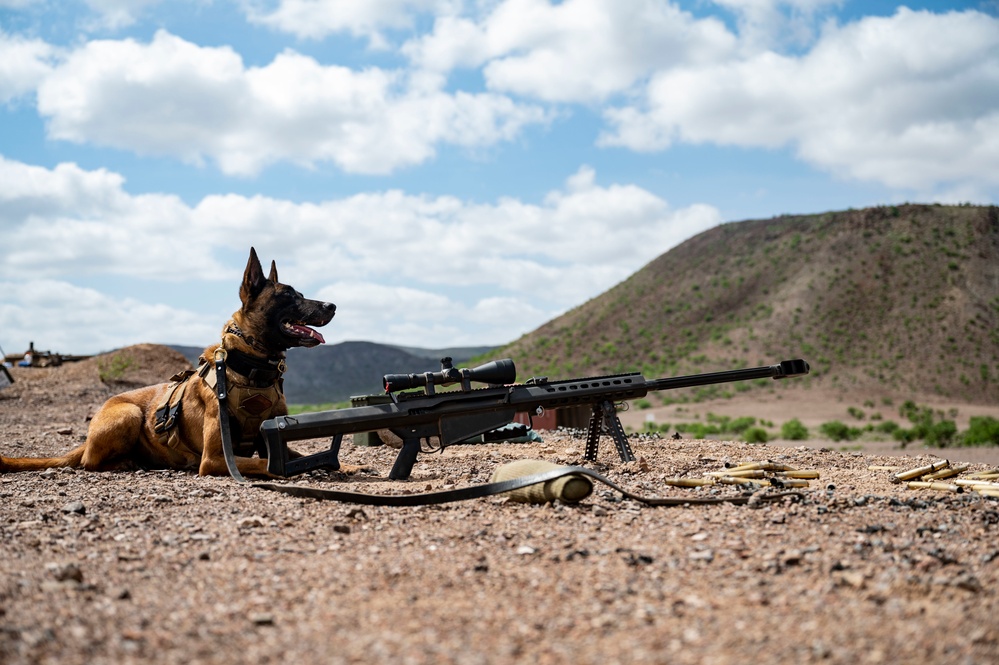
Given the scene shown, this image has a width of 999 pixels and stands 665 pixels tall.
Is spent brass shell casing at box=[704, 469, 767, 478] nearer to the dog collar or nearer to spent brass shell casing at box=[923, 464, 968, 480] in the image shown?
spent brass shell casing at box=[923, 464, 968, 480]

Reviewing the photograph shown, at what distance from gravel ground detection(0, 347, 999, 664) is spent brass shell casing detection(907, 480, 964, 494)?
23 cm

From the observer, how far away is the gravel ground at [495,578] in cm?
356

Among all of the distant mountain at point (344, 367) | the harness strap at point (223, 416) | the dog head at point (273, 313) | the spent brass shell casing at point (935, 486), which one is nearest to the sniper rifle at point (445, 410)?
the harness strap at point (223, 416)

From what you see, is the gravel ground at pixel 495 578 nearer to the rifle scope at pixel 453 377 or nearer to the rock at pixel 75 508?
the rock at pixel 75 508

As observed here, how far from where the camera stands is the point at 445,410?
805 cm

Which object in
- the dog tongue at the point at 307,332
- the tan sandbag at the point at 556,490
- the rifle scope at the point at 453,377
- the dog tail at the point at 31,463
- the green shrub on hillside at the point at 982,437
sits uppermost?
the dog tongue at the point at 307,332

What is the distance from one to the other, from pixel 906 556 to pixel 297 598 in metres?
3.52

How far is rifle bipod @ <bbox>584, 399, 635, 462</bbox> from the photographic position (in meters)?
8.82

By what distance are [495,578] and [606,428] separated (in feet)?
14.9

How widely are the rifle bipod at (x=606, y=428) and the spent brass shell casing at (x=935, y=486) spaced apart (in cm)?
270

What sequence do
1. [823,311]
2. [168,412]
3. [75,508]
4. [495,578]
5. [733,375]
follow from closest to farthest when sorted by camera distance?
[495,578], [75,508], [168,412], [733,375], [823,311]

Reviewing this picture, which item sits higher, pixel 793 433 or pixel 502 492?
pixel 502 492

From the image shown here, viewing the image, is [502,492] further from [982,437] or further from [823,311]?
[823,311]

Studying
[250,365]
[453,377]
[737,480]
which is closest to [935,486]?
[737,480]
